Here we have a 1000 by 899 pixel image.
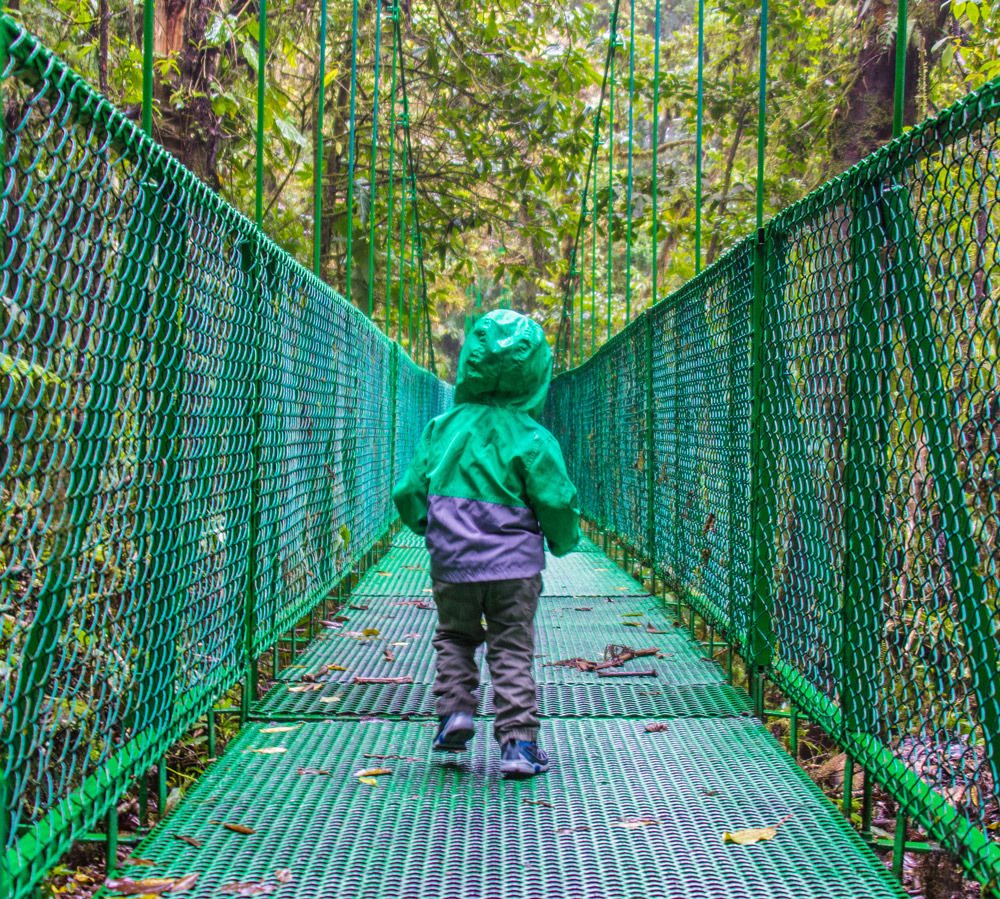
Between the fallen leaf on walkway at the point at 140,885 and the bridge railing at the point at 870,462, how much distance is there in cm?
126

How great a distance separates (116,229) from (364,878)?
116 centimetres

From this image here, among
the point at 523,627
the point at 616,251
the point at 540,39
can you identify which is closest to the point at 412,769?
the point at 523,627

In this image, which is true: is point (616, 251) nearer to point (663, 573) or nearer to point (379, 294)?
point (379, 294)

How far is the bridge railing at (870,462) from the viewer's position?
1483 millimetres

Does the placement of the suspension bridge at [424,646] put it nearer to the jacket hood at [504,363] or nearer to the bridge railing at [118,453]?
the bridge railing at [118,453]

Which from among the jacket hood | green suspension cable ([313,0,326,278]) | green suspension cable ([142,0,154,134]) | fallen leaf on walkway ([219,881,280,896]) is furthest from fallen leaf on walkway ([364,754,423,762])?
green suspension cable ([313,0,326,278])

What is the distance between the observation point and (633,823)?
1849mm

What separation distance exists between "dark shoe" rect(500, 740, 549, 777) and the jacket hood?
83cm

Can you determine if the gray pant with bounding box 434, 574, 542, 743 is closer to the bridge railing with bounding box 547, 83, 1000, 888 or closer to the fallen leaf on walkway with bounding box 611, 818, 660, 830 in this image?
the fallen leaf on walkway with bounding box 611, 818, 660, 830

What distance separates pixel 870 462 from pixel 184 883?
145cm

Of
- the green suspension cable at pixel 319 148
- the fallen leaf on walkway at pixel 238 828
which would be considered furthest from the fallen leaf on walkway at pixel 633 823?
the green suspension cable at pixel 319 148

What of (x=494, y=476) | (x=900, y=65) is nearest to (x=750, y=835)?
(x=494, y=476)

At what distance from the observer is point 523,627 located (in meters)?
2.29

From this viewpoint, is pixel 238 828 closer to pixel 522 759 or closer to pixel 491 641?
pixel 522 759
